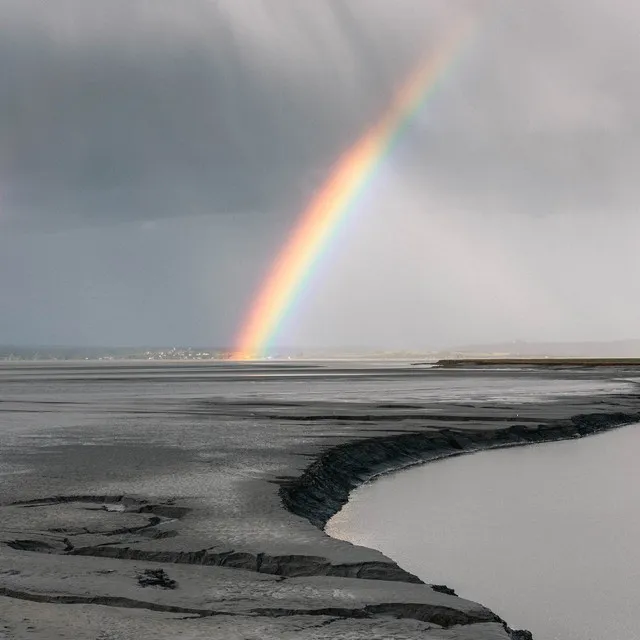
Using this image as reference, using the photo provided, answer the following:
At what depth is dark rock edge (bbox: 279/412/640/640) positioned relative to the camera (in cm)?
1105

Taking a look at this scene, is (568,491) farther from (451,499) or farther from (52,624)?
(52,624)

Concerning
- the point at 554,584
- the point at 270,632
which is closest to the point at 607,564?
the point at 554,584

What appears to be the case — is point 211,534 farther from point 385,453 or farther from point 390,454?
point 390,454

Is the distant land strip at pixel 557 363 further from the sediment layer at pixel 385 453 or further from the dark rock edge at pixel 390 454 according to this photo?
the dark rock edge at pixel 390 454

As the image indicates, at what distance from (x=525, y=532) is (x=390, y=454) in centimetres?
605

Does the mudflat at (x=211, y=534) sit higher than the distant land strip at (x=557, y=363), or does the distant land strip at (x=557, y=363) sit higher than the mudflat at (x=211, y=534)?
the distant land strip at (x=557, y=363)

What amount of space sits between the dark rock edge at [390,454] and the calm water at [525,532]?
0.32m

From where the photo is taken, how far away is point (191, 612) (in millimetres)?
5688

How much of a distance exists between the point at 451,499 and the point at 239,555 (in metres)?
5.93

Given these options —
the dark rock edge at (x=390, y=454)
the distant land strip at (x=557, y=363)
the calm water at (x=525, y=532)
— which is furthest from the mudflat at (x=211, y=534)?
the distant land strip at (x=557, y=363)

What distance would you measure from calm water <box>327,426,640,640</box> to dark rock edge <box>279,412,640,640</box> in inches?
12.7

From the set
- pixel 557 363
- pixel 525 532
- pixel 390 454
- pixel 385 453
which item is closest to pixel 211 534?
pixel 525 532

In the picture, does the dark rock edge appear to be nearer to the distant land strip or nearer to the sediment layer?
the sediment layer

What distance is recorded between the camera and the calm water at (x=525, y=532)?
23.8 feet
